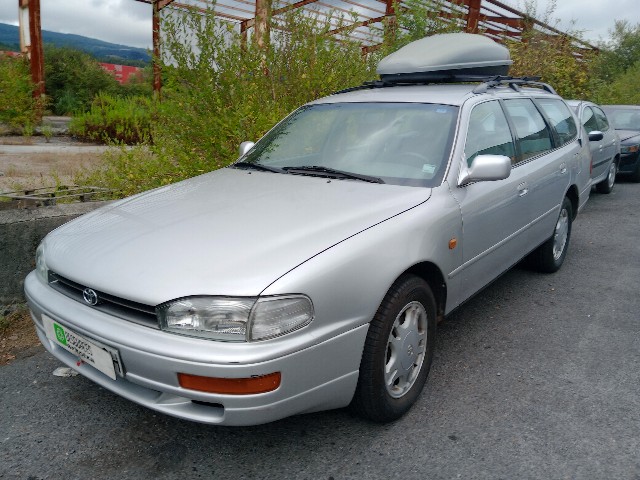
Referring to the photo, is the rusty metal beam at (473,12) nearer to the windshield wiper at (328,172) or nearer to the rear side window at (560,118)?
the rear side window at (560,118)

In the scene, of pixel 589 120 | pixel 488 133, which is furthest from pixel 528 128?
pixel 589 120

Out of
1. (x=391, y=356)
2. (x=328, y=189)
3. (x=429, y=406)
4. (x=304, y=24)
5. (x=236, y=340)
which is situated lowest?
(x=429, y=406)

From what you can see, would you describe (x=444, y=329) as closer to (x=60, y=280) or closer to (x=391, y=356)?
(x=391, y=356)

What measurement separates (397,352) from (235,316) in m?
0.90

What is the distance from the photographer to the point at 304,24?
18.3 ft

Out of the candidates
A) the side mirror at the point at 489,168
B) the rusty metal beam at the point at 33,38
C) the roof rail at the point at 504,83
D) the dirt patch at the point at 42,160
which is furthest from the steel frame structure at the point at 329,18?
the side mirror at the point at 489,168

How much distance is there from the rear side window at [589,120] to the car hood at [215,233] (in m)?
6.24

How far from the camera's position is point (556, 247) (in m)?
4.73

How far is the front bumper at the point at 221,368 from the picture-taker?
1.94m

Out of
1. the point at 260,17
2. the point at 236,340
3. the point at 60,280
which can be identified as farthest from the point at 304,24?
the point at 236,340

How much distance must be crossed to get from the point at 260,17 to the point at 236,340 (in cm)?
452

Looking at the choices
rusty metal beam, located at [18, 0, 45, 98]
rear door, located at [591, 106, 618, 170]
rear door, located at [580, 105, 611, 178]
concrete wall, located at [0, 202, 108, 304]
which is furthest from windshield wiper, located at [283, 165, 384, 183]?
rusty metal beam, located at [18, 0, 45, 98]

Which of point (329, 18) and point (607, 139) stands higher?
point (329, 18)

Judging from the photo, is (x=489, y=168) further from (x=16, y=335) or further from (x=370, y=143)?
(x=16, y=335)
